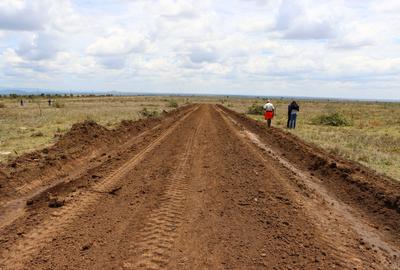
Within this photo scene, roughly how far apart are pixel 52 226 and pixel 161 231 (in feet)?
5.82

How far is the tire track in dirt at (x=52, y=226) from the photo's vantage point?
525 centimetres

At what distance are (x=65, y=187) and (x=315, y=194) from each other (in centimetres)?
557

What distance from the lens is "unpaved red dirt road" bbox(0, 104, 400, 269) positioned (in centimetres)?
534

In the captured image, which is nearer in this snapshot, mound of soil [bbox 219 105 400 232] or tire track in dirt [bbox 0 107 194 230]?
tire track in dirt [bbox 0 107 194 230]

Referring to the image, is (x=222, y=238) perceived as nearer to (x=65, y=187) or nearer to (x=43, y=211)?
(x=43, y=211)

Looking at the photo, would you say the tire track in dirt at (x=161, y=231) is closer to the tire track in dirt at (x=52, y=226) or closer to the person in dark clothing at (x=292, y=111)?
the tire track in dirt at (x=52, y=226)

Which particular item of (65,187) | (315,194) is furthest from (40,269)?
(315,194)

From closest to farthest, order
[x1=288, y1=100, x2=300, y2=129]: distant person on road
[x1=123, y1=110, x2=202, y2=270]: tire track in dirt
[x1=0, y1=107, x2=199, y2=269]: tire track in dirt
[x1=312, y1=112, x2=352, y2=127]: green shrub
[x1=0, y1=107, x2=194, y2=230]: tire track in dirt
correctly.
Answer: [x1=123, y1=110, x2=202, y2=270]: tire track in dirt < [x1=0, y1=107, x2=199, y2=269]: tire track in dirt < [x1=0, y1=107, x2=194, y2=230]: tire track in dirt < [x1=288, y1=100, x2=300, y2=129]: distant person on road < [x1=312, y1=112, x2=352, y2=127]: green shrub

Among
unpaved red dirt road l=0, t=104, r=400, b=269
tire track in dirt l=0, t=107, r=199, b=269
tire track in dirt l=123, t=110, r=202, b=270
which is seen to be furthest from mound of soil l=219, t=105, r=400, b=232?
tire track in dirt l=0, t=107, r=199, b=269

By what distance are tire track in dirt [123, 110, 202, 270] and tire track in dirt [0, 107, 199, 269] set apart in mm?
1297

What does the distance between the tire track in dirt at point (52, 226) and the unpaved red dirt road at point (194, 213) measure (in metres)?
0.02

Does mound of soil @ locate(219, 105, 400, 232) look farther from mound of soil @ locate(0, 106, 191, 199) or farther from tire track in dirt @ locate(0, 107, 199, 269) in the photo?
mound of soil @ locate(0, 106, 191, 199)

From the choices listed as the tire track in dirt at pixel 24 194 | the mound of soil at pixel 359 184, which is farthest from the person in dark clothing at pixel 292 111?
the tire track in dirt at pixel 24 194

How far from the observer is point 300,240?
6016 mm
